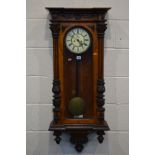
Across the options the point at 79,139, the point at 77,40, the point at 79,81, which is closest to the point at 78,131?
the point at 79,139

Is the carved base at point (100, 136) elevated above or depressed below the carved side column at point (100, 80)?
below

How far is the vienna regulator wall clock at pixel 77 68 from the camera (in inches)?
62.8

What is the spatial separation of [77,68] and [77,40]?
159mm

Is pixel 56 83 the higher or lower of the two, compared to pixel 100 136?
higher

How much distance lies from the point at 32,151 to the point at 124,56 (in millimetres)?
781

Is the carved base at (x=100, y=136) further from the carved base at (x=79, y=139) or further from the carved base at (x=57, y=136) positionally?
the carved base at (x=57, y=136)

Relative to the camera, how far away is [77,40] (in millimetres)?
1605

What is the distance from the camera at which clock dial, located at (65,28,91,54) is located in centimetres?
160

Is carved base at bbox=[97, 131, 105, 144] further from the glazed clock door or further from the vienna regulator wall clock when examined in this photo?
the glazed clock door

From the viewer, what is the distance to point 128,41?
171 cm

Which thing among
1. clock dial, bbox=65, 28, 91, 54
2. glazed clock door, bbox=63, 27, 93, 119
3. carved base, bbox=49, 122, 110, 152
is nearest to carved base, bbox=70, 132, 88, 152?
carved base, bbox=49, 122, 110, 152

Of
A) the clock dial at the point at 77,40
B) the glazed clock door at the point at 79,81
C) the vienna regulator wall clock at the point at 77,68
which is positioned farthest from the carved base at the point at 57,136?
the clock dial at the point at 77,40

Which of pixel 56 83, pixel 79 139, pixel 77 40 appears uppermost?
pixel 77 40

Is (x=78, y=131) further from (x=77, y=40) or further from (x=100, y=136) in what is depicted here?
(x=77, y=40)
